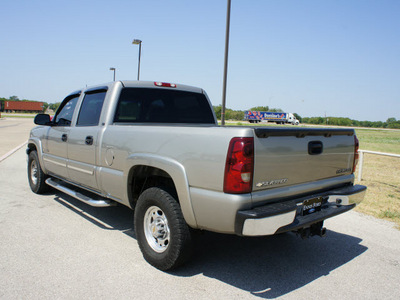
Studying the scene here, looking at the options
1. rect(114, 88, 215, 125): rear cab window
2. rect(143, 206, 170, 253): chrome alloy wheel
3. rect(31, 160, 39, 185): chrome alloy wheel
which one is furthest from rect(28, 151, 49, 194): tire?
rect(143, 206, 170, 253): chrome alloy wheel

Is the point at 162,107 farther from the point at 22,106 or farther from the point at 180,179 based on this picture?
the point at 22,106

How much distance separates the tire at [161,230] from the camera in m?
3.15

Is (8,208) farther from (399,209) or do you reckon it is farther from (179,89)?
(399,209)

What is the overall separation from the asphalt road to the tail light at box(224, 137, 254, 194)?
1007mm

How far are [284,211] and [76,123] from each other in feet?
11.3

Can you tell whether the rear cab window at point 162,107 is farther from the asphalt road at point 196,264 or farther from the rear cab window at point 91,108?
the asphalt road at point 196,264

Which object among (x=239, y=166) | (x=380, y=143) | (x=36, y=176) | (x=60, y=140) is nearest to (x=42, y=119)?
(x=60, y=140)

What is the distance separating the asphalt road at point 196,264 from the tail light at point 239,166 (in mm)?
1007

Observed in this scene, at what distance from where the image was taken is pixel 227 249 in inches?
159

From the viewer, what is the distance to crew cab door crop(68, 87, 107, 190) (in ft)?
14.1

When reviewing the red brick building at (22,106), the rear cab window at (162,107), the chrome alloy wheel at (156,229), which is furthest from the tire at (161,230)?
the red brick building at (22,106)

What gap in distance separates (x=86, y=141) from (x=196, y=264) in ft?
6.96

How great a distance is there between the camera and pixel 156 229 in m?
3.49

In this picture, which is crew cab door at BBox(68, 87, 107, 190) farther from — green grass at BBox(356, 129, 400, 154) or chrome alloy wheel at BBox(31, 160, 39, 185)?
green grass at BBox(356, 129, 400, 154)
